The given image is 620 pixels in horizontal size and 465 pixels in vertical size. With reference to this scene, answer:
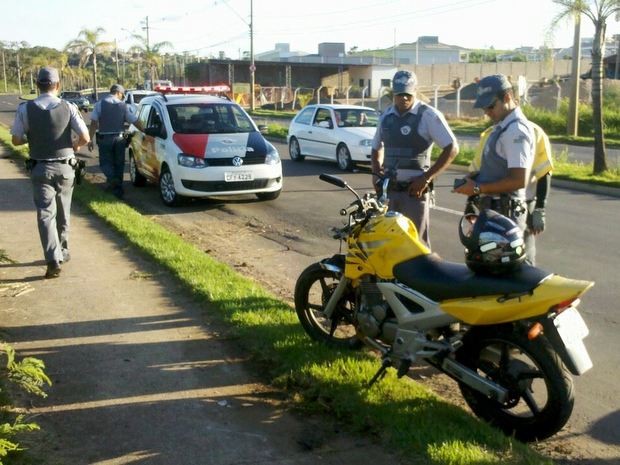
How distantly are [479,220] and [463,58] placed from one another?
128 metres

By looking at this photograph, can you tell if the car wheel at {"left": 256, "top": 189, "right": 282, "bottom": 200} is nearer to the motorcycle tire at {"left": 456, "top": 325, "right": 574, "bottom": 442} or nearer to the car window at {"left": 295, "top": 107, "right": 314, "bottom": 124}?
the car window at {"left": 295, "top": 107, "right": 314, "bottom": 124}

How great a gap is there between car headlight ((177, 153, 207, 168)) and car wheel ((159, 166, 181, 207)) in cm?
39

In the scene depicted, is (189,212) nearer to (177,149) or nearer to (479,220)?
(177,149)

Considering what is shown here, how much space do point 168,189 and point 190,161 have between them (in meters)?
0.74

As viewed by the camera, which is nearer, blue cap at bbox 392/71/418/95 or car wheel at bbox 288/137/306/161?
blue cap at bbox 392/71/418/95

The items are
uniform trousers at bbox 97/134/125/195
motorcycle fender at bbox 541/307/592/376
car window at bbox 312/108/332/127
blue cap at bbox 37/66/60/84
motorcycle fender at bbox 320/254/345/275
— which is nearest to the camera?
motorcycle fender at bbox 541/307/592/376

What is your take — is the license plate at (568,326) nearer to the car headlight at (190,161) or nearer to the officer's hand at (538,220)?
the officer's hand at (538,220)

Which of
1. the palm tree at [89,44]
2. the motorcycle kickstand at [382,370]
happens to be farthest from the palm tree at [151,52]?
the motorcycle kickstand at [382,370]

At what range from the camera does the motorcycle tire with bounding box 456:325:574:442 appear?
4.04 m

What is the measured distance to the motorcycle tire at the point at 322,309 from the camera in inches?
217

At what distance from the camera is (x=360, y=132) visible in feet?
59.3

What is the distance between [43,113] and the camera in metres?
7.55

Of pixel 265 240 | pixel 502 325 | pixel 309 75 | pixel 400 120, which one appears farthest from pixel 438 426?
pixel 309 75

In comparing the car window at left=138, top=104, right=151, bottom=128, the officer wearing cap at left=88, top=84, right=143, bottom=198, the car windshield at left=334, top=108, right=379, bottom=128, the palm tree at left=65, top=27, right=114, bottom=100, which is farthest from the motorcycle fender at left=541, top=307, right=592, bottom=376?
the palm tree at left=65, top=27, right=114, bottom=100
